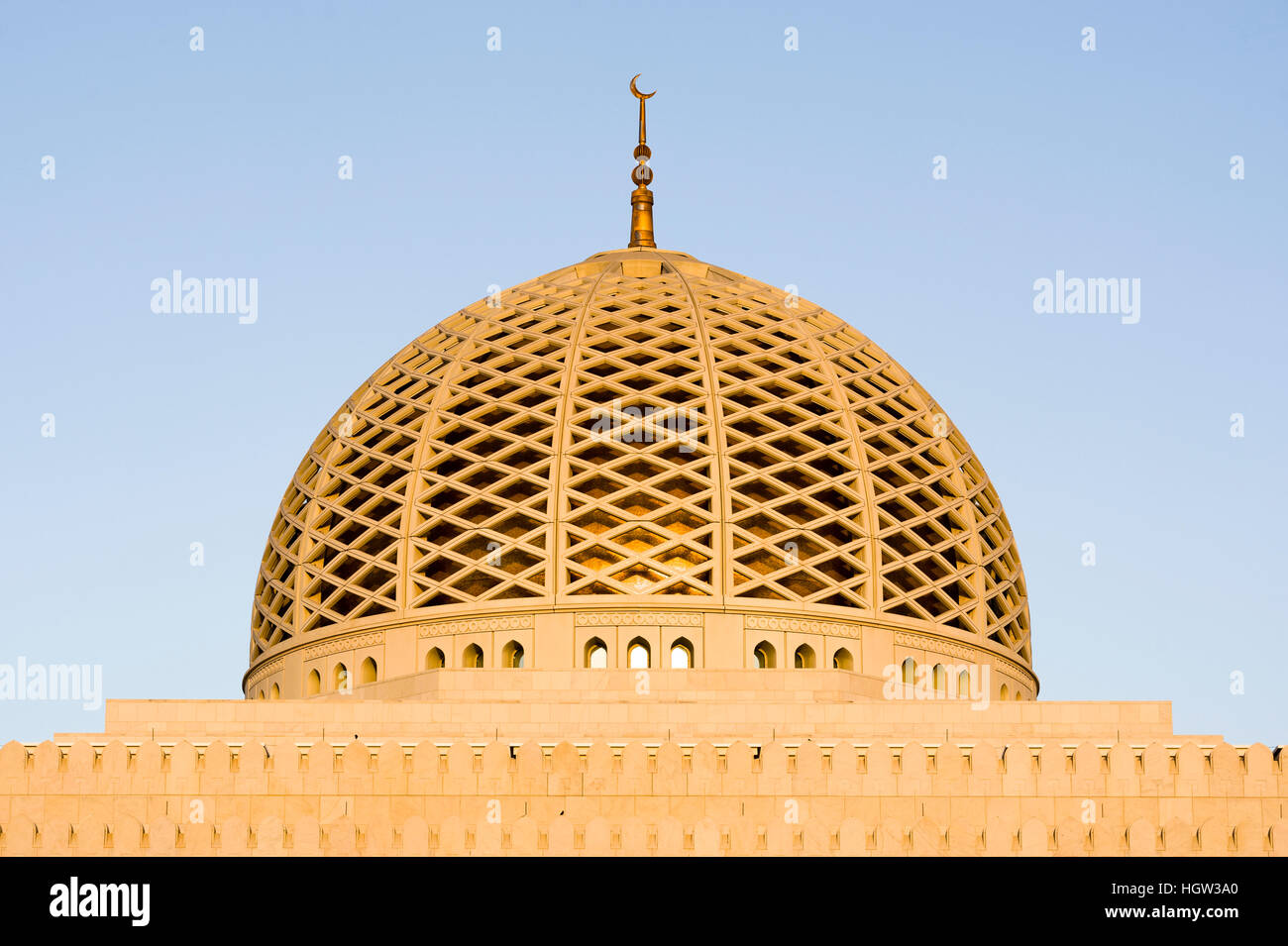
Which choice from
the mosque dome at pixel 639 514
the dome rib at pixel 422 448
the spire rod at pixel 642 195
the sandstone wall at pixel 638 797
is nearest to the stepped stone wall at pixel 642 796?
the sandstone wall at pixel 638 797

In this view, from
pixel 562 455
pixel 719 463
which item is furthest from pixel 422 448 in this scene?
pixel 719 463

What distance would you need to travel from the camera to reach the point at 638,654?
90.0 ft

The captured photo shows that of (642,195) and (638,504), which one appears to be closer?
(638,504)

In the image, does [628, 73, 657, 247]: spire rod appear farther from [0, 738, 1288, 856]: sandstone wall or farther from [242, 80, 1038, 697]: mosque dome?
[0, 738, 1288, 856]: sandstone wall

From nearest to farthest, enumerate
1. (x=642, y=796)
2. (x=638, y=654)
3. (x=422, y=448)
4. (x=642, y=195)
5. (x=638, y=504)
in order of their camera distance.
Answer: (x=642, y=796) < (x=638, y=654) < (x=638, y=504) < (x=422, y=448) < (x=642, y=195)

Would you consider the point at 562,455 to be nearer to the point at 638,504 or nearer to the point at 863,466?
the point at 638,504

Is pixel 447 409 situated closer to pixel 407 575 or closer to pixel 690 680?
pixel 407 575

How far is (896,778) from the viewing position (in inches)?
896

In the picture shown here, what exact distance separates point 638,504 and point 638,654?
209 centimetres

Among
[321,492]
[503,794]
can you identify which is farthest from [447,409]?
[503,794]

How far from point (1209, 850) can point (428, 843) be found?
294 inches

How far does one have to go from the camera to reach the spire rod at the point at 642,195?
34.7 m
